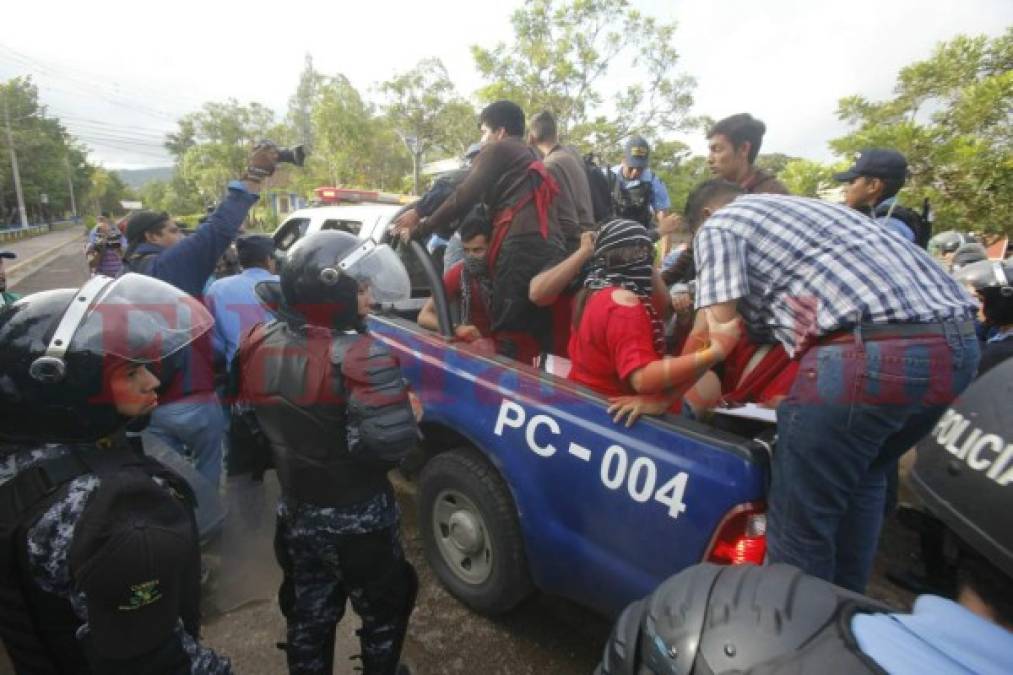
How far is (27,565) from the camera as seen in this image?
104 centimetres

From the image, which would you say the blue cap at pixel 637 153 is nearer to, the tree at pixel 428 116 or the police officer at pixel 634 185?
the police officer at pixel 634 185

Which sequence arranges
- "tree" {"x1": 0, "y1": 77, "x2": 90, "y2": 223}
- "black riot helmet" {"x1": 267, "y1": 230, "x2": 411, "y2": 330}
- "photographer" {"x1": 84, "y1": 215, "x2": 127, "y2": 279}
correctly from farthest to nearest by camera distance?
"tree" {"x1": 0, "y1": 77, "x2": 90, "y2": 223} → "photographer" {"x1": 84, "y1": 215, "x2": 127, "y2": 279} → "black riot helmet" {"x1": 267, "y1": 230, "x2": 411, "y2": 330}

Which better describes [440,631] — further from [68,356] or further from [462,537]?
[68,356]

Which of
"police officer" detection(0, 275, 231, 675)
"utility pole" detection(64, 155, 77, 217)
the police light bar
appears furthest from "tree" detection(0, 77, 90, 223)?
"police officer" detection(0, 275, 231, 675)

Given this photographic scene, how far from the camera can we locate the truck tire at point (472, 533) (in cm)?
231

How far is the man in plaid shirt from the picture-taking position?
1637 mm

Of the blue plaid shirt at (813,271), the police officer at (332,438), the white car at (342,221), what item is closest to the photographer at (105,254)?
the white car at (342,221)

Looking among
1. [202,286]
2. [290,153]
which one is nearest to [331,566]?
[202,286]

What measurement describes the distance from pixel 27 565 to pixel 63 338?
44 cm

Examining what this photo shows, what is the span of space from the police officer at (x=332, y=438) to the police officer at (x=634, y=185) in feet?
10.3

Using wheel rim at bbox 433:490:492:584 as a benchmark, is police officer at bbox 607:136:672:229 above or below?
above

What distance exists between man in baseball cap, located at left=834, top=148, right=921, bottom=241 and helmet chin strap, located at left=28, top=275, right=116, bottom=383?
3652 mm

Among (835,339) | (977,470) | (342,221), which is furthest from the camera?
(342,221)

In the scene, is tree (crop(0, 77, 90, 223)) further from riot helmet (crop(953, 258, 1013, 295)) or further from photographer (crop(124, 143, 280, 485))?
riot helmet (crop(953, 258, 1013, 295))
